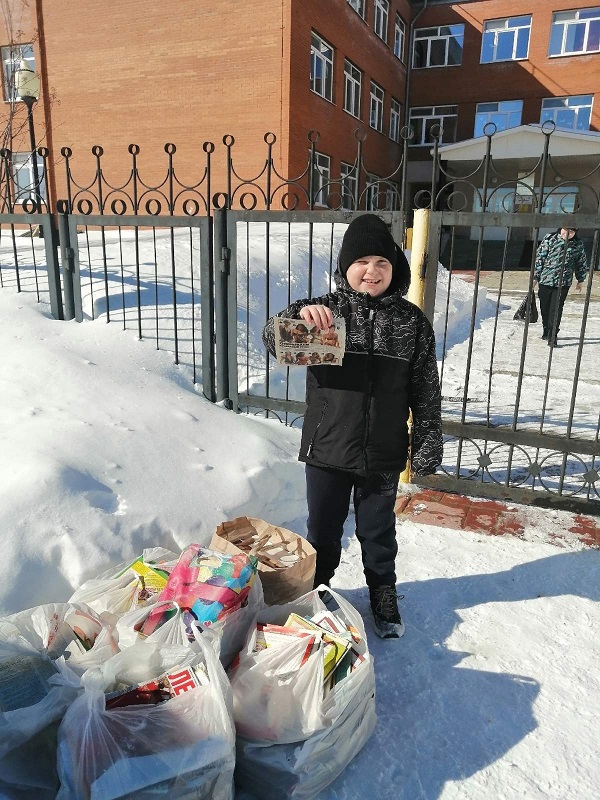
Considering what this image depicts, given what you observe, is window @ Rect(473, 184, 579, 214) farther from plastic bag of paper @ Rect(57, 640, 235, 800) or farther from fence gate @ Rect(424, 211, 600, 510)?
plastic bag of paper @ Rect(57, 640, 235, 800)

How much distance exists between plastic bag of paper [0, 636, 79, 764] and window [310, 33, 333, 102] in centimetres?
1674

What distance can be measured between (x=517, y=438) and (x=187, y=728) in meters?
2.60

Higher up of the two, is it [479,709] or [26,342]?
[26,342]

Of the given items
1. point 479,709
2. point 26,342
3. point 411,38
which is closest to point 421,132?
point 411,38

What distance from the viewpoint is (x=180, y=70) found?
1550cm

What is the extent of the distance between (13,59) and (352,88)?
9.79 meters

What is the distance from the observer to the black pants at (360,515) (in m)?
2.36

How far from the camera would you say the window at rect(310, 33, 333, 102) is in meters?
15.7

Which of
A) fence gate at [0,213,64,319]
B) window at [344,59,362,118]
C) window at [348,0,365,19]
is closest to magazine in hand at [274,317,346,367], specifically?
fence gate at [0,213,64,319]

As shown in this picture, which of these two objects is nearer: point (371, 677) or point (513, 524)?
point (371, 677)

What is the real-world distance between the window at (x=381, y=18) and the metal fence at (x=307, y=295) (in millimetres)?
14753

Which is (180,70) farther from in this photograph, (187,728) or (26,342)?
(187,728)

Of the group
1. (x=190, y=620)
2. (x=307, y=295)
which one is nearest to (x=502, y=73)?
(x=307, y=295)

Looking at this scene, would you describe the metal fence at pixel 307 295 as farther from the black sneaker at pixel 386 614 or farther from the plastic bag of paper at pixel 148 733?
the plastic bag of paper at pixel 148 733
